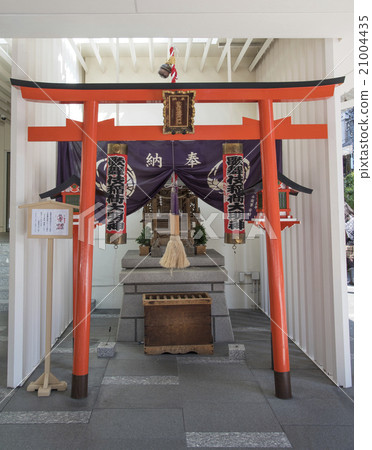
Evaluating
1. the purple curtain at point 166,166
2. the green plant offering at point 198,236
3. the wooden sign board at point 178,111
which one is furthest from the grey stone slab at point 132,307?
the wooden sign board at point 178,111

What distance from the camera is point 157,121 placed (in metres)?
6.16

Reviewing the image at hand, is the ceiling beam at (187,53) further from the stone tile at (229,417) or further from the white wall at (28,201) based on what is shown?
the stone tile at (229,417)

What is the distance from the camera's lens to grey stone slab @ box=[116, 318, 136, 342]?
→ 4.55m

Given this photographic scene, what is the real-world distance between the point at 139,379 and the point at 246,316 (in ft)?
9.50

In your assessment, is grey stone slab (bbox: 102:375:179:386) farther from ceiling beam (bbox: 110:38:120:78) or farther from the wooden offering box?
ceiling beam (bbox: 110:38:120:78)

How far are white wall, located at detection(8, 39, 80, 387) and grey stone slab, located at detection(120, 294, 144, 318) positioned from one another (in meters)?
0.97

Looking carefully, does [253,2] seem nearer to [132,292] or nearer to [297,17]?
[297,17]

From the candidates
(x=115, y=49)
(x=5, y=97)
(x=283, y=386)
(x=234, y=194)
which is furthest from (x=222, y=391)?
(x=5, y=97)

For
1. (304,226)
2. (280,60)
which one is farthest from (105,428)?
(280,60)

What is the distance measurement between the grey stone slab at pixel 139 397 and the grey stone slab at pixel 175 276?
1.64 meters

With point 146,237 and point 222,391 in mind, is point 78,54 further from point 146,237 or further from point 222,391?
point 222,391

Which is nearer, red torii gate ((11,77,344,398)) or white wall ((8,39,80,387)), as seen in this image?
red torii gate ((11,77,344,398))

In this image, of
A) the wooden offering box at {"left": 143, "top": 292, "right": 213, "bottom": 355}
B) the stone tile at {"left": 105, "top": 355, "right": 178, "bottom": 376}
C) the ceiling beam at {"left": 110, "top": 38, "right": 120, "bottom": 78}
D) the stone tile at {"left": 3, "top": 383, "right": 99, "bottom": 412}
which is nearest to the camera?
the stone tile at {"left": 3, "top": 383, "right": 99, "bottom": 412}

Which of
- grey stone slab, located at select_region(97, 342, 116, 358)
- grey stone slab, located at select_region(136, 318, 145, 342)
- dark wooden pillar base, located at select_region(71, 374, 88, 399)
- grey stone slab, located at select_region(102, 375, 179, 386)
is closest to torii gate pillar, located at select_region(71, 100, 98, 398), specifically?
dark wooden pillar base, located at select_region(71, 374, 88, 399)
